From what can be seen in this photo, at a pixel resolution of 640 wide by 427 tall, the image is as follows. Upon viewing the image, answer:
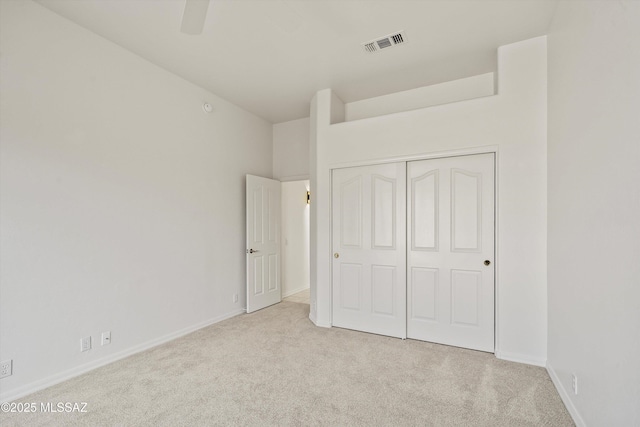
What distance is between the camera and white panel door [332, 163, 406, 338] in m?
3.41

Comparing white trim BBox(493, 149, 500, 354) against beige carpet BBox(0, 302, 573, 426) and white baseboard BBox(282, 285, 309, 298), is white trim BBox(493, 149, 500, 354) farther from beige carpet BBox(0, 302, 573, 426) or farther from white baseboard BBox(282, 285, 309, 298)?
white baseboard BBox(282, 285, 309, 298)

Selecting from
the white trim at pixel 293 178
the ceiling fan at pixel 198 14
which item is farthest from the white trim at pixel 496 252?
the white trim at pixel 293 178

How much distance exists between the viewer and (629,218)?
1303 mm

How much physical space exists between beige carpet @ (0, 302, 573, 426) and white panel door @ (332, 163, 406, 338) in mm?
385

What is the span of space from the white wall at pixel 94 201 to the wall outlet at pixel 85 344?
37 millimetres

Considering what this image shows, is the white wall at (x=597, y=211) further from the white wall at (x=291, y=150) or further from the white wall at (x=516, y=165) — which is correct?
the white wall at (x=291, y=150)

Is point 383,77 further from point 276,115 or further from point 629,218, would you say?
point 629,218

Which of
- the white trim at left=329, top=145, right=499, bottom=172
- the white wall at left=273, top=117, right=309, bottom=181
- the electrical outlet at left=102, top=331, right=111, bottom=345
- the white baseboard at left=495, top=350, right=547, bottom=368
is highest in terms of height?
the white wall at left=273, top=117, right=309, bottom=181

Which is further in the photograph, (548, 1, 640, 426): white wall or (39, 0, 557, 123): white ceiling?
(39, 0, 557, 123): white ceiling

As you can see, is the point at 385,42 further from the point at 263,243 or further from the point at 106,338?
the point at 106,338

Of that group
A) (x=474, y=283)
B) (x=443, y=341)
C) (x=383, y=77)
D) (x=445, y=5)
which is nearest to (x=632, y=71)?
(x=445, y=5)

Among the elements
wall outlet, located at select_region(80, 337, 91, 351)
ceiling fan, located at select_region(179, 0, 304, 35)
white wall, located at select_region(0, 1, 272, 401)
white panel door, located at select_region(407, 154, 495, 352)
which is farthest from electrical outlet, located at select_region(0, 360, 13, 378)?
white panel door, located at select_region(407, 154, 495, 352)

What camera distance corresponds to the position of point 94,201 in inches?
106

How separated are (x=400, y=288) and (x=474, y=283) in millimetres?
765
